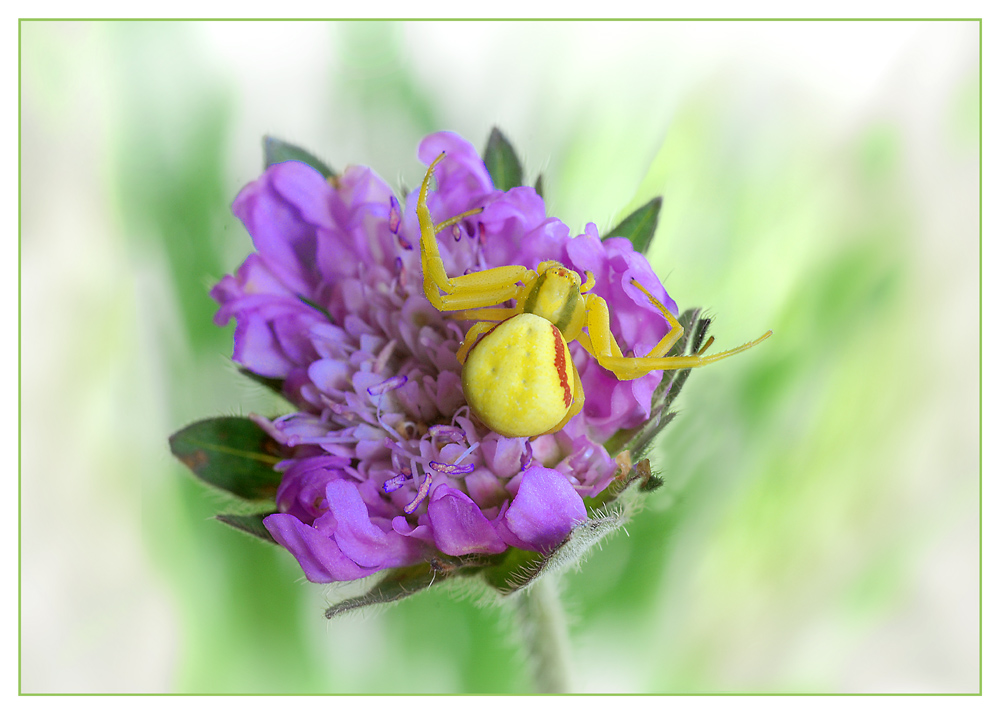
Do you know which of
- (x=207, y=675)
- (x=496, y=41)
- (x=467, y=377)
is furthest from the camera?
(x=207, y=675)

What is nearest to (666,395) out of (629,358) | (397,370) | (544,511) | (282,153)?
(629,358)

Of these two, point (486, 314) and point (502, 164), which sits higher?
point (502, 164)

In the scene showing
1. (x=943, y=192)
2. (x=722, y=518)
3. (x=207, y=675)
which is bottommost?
(x=207, y=675)

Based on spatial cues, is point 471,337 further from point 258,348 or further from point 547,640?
point 547,640

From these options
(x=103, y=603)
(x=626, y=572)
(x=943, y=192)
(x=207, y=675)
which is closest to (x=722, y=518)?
(x=626, y=572)

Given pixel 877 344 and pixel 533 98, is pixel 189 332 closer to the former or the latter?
pixel 533 98

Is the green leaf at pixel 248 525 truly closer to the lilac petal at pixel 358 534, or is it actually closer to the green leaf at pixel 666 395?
the lilac petal at pixel 358 534

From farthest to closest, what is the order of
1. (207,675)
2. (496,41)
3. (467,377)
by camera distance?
(207,675) < (496,41) < (467,377)

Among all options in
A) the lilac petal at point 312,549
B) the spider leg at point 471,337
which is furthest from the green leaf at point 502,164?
the lilac petal at point 312,549
